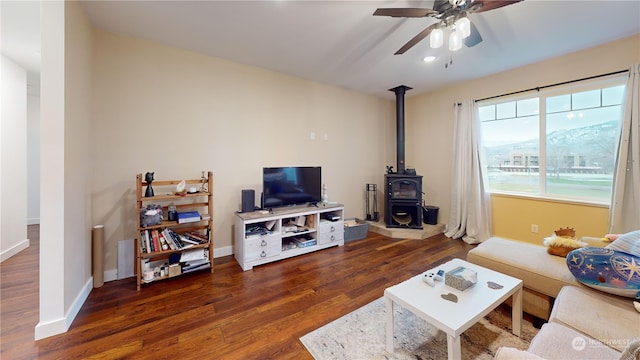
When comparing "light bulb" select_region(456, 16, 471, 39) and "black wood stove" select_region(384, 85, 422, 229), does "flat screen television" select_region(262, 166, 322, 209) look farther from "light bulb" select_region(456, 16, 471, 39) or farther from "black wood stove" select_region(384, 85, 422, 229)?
"light bulb" select_region(456, 16, 471, 39)

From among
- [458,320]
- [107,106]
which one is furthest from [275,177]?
[458,320]

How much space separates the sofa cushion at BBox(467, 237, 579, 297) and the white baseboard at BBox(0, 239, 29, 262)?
5220 millimetres

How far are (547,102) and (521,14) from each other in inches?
69.1

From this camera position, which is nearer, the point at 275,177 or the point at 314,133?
the point at 275,177

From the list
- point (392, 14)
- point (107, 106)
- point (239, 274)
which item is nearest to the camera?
point (392, 14)

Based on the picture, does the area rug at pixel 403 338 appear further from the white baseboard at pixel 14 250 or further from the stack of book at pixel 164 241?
the white baseboard at pixel 14 250

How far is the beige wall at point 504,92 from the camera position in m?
2.75

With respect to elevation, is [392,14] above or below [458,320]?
above

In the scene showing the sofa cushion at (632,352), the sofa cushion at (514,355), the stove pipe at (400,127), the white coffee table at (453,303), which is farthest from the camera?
the stove pipe at (400,127)

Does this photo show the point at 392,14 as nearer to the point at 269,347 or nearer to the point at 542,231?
the point at 269,347

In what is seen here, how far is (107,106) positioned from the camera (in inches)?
93.7

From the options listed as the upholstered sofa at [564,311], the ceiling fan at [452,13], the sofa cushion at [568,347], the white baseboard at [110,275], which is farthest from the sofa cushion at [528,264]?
the white baseboard at [110,275]

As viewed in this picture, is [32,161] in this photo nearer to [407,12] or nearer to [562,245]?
[407,12]

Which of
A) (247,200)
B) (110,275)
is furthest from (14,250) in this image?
(247,200)
